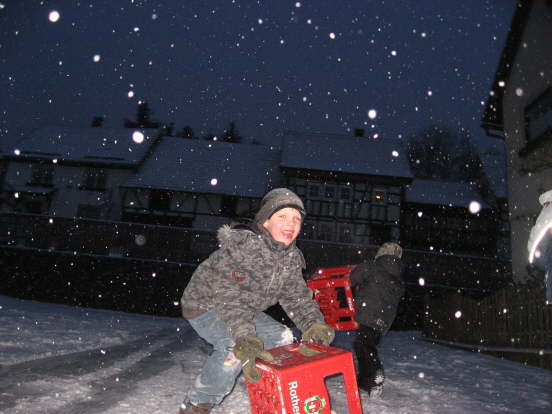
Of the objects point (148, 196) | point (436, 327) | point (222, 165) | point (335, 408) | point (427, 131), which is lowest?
point (436, 327)

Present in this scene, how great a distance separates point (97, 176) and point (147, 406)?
81.6 ft

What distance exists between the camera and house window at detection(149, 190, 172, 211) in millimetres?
23141

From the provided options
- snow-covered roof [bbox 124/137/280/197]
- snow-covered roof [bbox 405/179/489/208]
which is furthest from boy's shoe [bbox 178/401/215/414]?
snow-covered roof [bbox 405/179/489/208]

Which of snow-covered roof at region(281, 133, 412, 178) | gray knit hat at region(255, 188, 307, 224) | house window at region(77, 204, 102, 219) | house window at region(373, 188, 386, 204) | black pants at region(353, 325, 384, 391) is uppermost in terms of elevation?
snow-covered roof at region(281, 133, 412, 178)

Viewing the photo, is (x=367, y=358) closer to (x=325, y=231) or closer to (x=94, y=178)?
(x=325, y=231)

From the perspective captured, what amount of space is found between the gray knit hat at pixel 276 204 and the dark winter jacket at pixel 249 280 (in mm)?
91

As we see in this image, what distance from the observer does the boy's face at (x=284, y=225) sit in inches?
102

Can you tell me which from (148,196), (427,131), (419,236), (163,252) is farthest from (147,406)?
(427,131)

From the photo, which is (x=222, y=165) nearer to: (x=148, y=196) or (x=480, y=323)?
(x=148, y=196)

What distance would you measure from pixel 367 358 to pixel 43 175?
27.2 metres

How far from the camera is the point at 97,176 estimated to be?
25.4m

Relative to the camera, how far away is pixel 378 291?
14.2 feet

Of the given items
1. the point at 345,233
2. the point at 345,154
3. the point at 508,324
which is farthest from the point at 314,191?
the point at 508,324

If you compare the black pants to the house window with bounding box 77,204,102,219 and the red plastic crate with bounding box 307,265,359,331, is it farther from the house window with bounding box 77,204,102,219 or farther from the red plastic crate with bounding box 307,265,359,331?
the house window with bounding box 77,204,102,219
